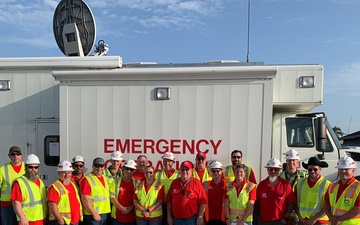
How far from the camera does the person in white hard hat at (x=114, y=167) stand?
4.68 meters

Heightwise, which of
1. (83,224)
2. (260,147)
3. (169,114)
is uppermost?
(169,114)

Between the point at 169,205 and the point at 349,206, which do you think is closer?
the point at 349,206

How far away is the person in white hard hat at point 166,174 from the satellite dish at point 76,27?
12.2 ft

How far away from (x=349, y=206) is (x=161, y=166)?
269 cm

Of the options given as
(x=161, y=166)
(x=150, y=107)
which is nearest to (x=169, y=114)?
(x=150, y=107)

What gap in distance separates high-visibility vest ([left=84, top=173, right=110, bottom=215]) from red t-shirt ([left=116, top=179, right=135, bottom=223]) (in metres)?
0.21

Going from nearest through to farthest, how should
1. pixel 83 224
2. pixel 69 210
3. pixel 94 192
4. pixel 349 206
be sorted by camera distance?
1. pixel 349 206
2. pixel 69 210
3. pixel 94 192
4. pixel 83 224

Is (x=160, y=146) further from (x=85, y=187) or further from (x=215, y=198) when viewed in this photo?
(x=85, y=187)

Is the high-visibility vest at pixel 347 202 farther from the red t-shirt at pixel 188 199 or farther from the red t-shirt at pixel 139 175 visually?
the red t-shirt at pixel 139 175

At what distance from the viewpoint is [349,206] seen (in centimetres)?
373

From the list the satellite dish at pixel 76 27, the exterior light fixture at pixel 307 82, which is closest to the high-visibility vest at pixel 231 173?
the exterior light fixture at pixel 307 82

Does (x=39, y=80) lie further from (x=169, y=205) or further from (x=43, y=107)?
(x=169, y=205)

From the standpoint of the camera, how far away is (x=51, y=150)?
222 inches

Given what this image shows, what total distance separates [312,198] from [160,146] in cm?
232
